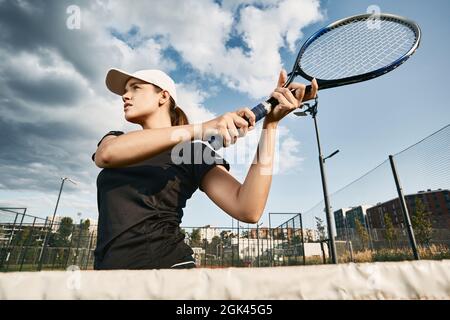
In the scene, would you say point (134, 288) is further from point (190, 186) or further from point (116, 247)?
point (190, 186)

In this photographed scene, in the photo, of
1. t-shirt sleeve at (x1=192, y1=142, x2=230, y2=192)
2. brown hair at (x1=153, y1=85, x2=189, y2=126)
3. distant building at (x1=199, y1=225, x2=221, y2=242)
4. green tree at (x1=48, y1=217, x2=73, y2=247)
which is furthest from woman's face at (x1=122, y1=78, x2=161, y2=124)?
green tree at (x1=48, y1=217, x2=73, y2=247)

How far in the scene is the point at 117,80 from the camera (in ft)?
7.20

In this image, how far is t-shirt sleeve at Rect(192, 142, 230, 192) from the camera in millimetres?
1868

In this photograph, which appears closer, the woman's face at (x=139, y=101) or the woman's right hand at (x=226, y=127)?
the woman's right hand at (x=226, y=127)

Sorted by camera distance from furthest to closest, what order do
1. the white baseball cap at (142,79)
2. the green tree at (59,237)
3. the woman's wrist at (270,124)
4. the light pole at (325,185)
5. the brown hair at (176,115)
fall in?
the green tree at (59,237) < the light pole at (325,185) < the brown hair at (176,115) < the white baseball cap at (142,79) < the woman's wrist at (270,124)

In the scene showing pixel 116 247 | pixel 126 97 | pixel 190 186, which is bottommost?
pixel 116 247

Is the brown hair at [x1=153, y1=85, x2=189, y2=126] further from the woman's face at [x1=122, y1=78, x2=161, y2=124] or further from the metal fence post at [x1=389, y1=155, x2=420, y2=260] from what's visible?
the metal fence post at [x1=389, y1=155, x2=420, y2=260]

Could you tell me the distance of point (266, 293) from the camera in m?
0.78

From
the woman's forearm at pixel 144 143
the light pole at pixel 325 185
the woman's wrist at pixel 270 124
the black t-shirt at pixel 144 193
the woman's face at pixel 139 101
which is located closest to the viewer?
the woman's forearm at pixel 144 143

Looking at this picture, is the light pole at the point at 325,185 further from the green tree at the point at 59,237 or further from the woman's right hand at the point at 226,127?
the green tree at the point at 59,237

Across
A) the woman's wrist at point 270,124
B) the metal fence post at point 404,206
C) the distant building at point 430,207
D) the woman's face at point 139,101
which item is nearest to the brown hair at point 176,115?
the woman's face at point 139,101

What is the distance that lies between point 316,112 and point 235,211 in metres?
10.0

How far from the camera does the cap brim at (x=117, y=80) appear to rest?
2.09 metres
